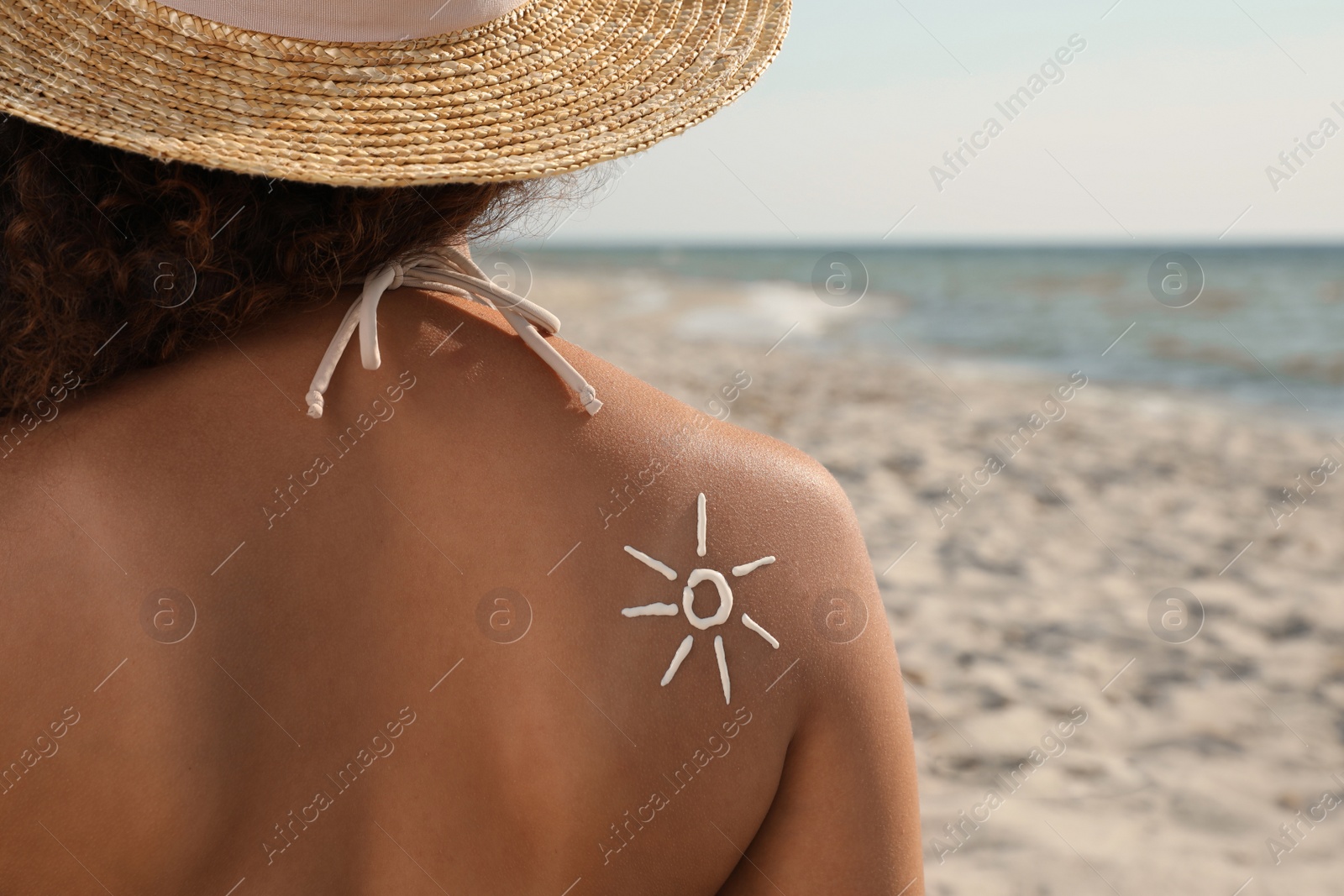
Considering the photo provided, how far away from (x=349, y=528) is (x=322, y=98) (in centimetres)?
33

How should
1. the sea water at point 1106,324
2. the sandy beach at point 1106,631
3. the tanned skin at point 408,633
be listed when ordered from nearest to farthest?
the tanned skin at point 408,633
the sandy beach at point 1106,631
the sea water at point 1106,324

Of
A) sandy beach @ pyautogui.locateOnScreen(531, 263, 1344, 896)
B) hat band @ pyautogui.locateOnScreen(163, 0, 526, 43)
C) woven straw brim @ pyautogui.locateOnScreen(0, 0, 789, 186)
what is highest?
hat band @ pyautogui.locateOnScreen(163, 0, 526, 43)

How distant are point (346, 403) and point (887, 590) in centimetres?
270

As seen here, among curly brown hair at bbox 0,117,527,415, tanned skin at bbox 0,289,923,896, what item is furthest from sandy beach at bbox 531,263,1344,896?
curly brown hair at bbox 0,117,527,415

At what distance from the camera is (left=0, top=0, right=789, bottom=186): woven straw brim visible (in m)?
0.70

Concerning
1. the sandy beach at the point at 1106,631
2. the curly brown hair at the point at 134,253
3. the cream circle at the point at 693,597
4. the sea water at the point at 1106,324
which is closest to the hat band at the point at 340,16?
the curly brown hair at the point at 134,253

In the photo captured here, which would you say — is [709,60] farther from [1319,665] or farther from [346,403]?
[1319,665]

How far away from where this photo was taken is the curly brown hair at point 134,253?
2.32ft

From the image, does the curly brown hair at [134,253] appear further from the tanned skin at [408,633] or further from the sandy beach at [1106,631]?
the sandy beach at [1106,631]

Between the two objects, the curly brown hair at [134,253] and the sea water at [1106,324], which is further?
the sea water at [1106,324]

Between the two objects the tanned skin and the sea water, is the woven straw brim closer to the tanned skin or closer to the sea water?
the tanned skin

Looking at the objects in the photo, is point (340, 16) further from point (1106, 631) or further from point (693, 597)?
point (1106, 631)

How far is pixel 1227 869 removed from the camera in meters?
2.06

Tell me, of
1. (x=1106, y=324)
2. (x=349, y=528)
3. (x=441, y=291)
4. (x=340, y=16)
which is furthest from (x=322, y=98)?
(x=1106, y=324)
